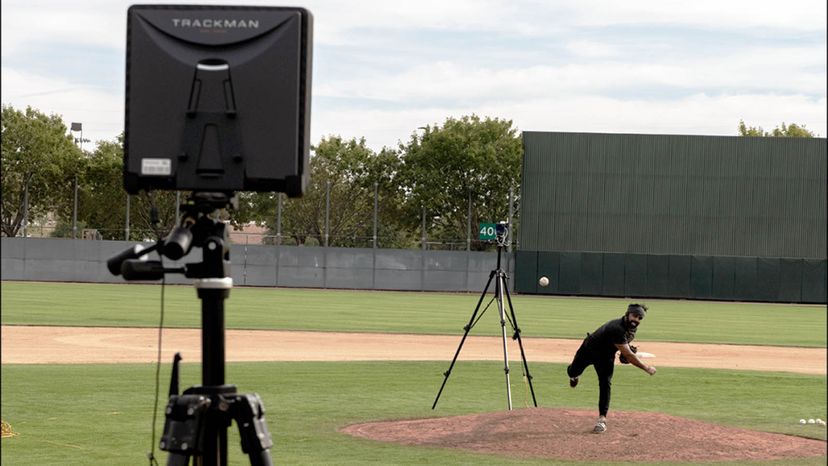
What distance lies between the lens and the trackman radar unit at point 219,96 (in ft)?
14.0

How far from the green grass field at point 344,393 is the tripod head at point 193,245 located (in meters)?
0.47

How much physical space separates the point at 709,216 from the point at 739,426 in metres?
43.5

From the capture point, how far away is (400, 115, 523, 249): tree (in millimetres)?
70188

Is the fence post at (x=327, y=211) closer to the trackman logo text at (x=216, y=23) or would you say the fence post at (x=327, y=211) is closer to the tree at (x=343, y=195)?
the tree at (x=343, y=195)

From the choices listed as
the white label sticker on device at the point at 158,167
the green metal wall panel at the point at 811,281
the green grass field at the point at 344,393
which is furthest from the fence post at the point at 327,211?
the white label sticker on device at the point at 158,167

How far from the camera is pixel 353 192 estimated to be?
241 ft

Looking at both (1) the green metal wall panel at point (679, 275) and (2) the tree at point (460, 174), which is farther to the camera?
(2) the tree at point (460, 174)

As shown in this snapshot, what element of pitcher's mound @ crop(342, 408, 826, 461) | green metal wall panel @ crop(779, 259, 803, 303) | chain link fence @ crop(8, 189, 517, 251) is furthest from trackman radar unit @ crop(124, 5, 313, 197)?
green metal wall panel @ crop(779, 259, 803, 303)

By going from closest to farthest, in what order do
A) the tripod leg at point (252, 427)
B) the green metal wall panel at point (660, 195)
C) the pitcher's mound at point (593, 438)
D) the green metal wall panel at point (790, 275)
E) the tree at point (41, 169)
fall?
the tripod leg at point (252, 427) → the pitcher's mound at point (593, 438) → the tree at point (41, 169) → the green metal wall panel at point (660, 195) → the green metal wall panel at point (790, 275)

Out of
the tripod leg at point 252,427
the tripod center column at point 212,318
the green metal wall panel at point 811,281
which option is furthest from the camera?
the green metal wall panel at point 811,281

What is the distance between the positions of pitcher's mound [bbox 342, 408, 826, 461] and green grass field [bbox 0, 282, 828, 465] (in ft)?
1.71

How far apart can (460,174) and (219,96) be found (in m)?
69.0

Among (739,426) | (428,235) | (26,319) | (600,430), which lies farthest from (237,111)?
(428,235)

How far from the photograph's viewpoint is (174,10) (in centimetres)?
437
